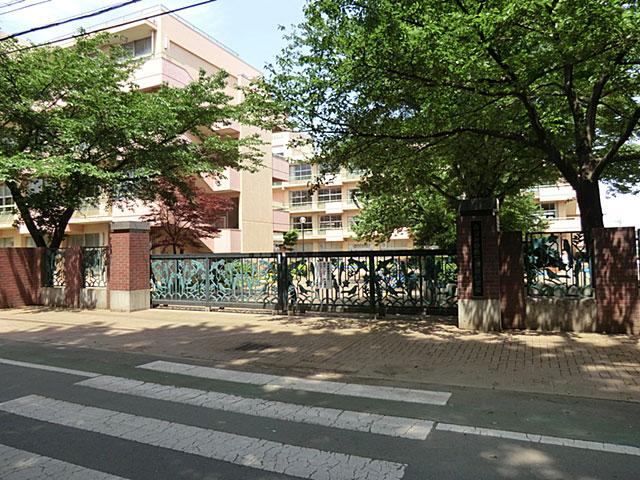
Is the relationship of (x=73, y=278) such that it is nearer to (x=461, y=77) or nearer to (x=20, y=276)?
(x=20, y=276)

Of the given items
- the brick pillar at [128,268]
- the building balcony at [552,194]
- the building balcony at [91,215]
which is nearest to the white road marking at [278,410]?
the brick pillar at [128,268]

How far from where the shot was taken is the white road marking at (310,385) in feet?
18.1

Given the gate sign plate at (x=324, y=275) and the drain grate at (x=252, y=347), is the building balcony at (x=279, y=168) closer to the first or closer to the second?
the gate sign plate at (x=324, y=275)

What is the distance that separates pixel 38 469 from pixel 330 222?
50.5 meters

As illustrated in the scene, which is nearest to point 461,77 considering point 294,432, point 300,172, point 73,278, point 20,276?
point 294,432

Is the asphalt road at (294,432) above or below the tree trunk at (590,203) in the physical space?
below

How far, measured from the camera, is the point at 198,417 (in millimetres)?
4797

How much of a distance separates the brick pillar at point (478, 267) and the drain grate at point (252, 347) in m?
4.15

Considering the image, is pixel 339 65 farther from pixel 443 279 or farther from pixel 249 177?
pixel 249 177

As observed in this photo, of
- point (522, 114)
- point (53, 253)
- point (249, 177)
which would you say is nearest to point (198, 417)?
point (522, 114)

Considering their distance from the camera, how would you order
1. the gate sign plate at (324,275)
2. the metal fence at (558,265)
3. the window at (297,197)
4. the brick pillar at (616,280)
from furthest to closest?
1. the window at (297,197)
2. the gate sign plate at (324,275)
3. the metal fence at (558,265)
4. the brick pillar at (616,280)

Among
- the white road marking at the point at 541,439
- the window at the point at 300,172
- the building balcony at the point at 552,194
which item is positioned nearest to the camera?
the white road marking at the point at 541,439

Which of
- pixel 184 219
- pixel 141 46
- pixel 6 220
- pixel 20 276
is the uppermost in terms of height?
pixel 141 46

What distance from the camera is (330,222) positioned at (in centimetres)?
5388
